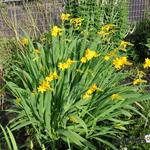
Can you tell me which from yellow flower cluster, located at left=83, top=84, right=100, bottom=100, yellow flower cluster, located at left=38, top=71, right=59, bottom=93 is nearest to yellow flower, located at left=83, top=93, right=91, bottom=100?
yellow flower cluster, located at left=83, top=84, right=100, bottom=100

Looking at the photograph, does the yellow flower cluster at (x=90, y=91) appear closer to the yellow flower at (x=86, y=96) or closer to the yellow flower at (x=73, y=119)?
the yellow flower at (x=86, y=96)

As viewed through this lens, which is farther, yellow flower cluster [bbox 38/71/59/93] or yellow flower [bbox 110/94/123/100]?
yellow flower [bbox 110/94/123/100]

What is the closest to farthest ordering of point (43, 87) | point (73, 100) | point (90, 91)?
point (43, 87) < point (90, 91) < point (73, 100)

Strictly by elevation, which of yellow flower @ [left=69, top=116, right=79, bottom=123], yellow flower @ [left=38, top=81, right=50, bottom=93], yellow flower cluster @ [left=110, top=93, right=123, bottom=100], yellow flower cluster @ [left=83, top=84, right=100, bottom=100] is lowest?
yellow flower @ [left=69, top=116, right=79, bottom=123]

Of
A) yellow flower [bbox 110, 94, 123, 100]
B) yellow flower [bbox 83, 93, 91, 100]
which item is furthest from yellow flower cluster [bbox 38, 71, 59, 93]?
yellow flower [bbox 110, 94, 123, 100]

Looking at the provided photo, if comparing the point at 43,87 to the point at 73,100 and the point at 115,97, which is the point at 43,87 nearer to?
the point at 73,100

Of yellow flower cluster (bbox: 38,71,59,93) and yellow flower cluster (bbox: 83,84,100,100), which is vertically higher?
yellow flower cluster (bbox: 38,71,59,93)

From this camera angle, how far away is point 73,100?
3605 millimetres

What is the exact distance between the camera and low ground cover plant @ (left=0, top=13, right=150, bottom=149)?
3525mm

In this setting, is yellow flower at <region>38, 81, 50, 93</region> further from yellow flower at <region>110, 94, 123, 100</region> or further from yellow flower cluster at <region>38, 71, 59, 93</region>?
yellow flower at <region>110, 94, 123, 100</region>

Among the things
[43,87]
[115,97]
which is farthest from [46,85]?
[115,97]

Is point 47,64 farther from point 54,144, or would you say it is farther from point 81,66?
point 54,144

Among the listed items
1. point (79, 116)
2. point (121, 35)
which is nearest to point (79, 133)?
point (79, 116)

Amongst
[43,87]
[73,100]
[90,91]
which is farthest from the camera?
[73,100]
